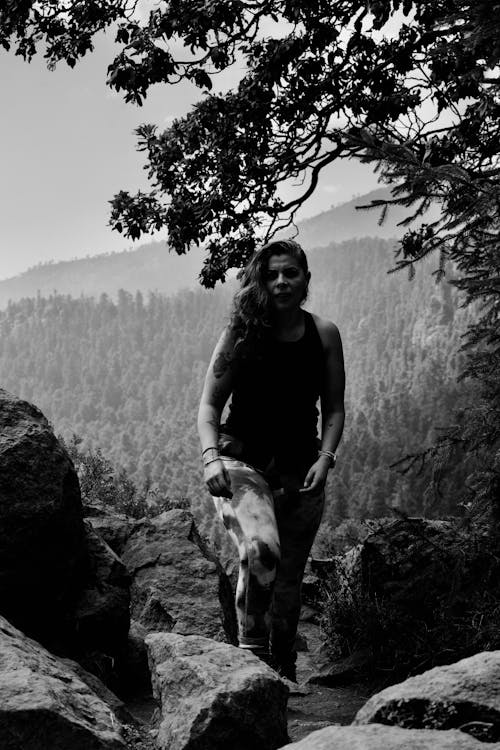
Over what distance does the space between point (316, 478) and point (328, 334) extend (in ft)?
2.72

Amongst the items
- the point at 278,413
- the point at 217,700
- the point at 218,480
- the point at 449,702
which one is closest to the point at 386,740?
the point at 449,702

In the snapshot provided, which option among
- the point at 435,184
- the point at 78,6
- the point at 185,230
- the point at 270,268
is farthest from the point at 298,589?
the point at 78,6

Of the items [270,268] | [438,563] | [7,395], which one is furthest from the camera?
[438,563]

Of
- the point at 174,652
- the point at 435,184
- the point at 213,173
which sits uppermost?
the point at 213,173

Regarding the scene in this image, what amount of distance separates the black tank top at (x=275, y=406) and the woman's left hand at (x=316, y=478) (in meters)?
0.11

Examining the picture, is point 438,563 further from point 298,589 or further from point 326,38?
point 326,38

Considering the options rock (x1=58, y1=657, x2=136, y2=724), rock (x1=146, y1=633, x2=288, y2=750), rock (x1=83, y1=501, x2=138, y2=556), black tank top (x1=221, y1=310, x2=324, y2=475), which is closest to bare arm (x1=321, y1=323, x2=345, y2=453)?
black tank top (x1=221, y1=310, x2=324, y2=475)

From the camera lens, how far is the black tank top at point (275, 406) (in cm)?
395

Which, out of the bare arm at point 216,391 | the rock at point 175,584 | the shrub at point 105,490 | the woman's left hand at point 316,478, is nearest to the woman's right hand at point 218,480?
the bare arm at point 216,391

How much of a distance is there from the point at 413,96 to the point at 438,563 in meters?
4.69

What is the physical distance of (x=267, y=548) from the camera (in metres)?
3.58

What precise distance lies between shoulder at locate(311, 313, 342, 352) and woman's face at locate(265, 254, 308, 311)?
177 millimetres

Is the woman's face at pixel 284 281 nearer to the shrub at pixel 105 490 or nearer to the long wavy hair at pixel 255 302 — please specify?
the long wavy hair at pixel 255 302

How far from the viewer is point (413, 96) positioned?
24.6 feet
